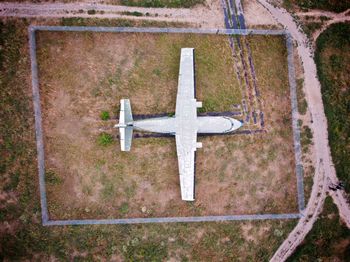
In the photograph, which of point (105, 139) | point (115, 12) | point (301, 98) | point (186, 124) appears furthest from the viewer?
point (301, 98)

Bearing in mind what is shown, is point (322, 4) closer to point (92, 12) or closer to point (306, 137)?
point (306, 137)

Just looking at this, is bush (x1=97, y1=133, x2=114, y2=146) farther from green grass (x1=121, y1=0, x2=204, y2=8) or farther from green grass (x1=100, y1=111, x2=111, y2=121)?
green grass (x1=121, y1=0, x2=204, y2=8)

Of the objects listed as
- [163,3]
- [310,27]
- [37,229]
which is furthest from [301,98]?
[37,229]

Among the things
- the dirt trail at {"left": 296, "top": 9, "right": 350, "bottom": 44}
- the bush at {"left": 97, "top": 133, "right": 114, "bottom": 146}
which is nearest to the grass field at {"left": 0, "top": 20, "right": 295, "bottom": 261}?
the bush at {"left": 97, "top": 133, "right": 114, "bottom": 146}

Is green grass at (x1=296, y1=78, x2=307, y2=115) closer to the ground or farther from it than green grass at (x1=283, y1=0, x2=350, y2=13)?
closer to the ground

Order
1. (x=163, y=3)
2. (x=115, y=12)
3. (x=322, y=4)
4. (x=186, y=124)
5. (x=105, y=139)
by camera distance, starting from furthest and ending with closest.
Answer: (x=322, y=4), (x=163, y=3), (x=115, y=12), (x=105, y=139), (x=186, y=124)

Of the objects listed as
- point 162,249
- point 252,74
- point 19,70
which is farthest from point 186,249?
point 19,70

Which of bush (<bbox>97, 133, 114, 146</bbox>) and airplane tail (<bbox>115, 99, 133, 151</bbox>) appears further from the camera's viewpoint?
bush (<bbox>97, 133, 114, 146</bbox>)

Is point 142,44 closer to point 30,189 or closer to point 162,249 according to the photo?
point 30,189

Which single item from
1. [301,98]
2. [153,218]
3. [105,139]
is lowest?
[153,218]
